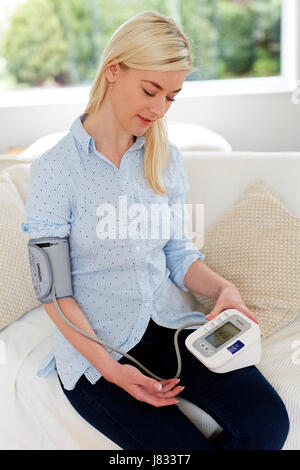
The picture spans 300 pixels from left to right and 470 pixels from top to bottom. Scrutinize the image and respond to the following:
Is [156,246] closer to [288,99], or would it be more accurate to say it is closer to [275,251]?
[275,251]

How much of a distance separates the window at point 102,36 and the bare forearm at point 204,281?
180 cm

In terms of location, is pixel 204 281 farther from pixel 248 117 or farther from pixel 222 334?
pixel 248 117

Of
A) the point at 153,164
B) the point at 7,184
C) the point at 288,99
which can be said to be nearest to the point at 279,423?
the point at 153,164

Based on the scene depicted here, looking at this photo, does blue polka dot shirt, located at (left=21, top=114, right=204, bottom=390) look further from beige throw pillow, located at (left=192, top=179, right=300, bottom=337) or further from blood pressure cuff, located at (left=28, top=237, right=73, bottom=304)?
beige throw pillow, located at (left=192, top=179, right=300, bottom=337)

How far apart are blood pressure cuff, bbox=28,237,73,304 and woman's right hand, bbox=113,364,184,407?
229mm

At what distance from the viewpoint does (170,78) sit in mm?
1096

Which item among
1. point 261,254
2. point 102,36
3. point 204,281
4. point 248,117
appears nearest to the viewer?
point 204,281

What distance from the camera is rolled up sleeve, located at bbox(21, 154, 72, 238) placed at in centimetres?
111

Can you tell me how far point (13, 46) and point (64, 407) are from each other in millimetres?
2616

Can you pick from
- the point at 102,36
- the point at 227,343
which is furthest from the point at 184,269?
the point at 102,36

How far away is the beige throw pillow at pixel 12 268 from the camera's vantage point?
4.72ft

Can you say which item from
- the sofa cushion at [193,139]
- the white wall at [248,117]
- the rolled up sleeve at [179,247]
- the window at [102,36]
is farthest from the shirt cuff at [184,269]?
the window at [102,36]

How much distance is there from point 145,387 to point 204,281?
14.1 inches

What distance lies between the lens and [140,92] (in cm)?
110
